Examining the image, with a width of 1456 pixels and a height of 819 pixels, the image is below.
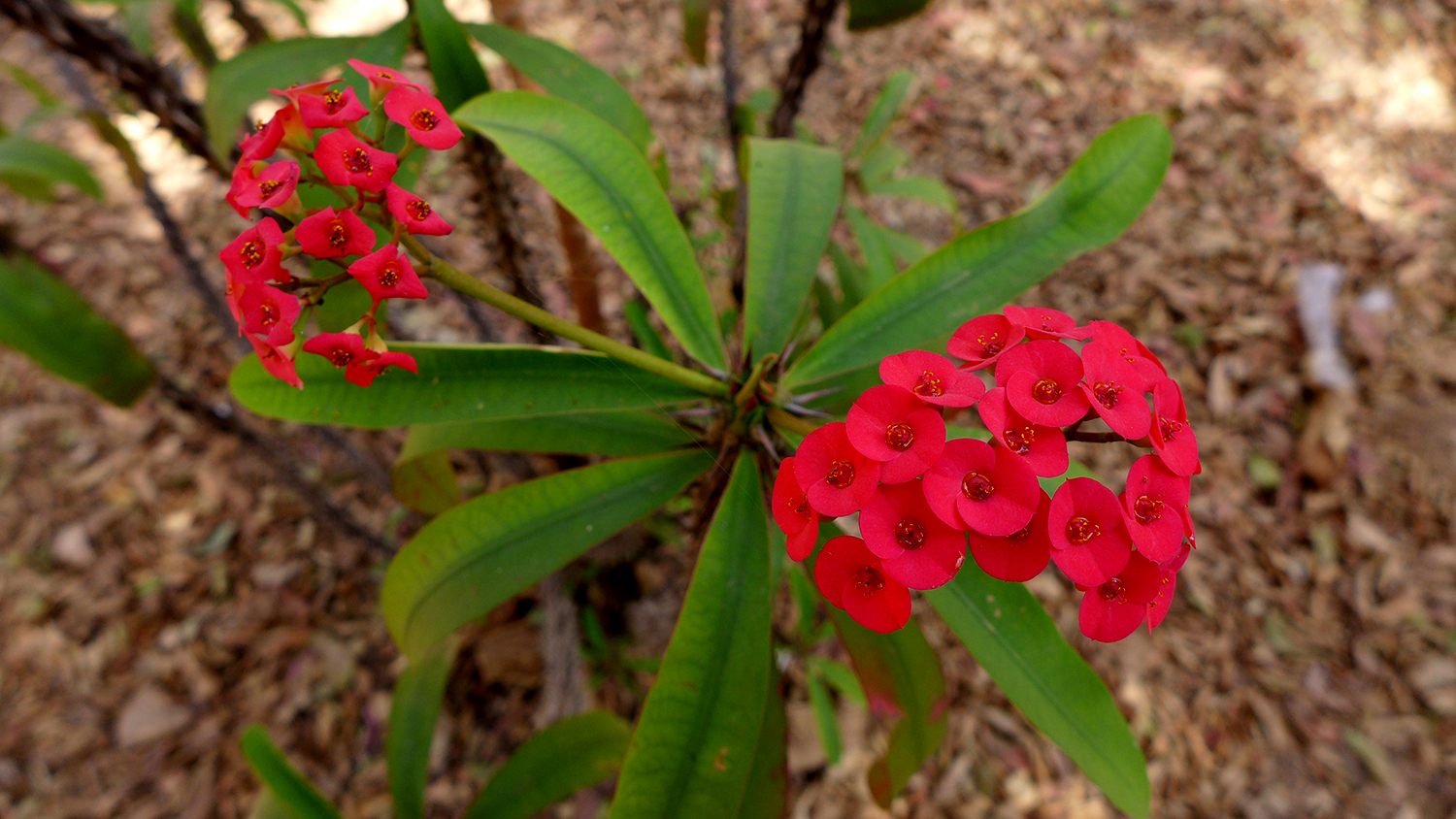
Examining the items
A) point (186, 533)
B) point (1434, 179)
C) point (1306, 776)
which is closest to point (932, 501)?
Result: point (1306, 776)

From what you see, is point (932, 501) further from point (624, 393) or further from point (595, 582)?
point (595, 582)

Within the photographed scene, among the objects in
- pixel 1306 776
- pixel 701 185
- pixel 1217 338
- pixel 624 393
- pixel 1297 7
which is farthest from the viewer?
pixel 1297 7

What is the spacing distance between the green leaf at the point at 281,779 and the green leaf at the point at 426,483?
57 centimetres

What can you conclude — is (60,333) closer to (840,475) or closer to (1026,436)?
(840,475)

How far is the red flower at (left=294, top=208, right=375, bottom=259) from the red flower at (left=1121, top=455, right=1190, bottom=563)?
0.74 metres

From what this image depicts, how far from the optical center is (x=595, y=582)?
2.27 m

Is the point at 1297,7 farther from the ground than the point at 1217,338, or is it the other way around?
the point at 1297,7

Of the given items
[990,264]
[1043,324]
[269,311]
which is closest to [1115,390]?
[1043,324]

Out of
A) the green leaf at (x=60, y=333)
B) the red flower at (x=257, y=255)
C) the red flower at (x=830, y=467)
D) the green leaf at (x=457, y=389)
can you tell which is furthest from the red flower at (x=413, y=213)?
the green leaf at (x=60, y=333)

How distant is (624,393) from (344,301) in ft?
1.36

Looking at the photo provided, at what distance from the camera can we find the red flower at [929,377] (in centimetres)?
72

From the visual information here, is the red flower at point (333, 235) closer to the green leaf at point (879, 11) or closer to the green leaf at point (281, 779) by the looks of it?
the green leaf at point (879, 11)

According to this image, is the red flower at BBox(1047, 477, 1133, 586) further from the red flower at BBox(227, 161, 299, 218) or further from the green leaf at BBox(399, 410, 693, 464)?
the red flower at BBox(227, 161, 299, 218)

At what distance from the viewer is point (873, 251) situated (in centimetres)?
186
